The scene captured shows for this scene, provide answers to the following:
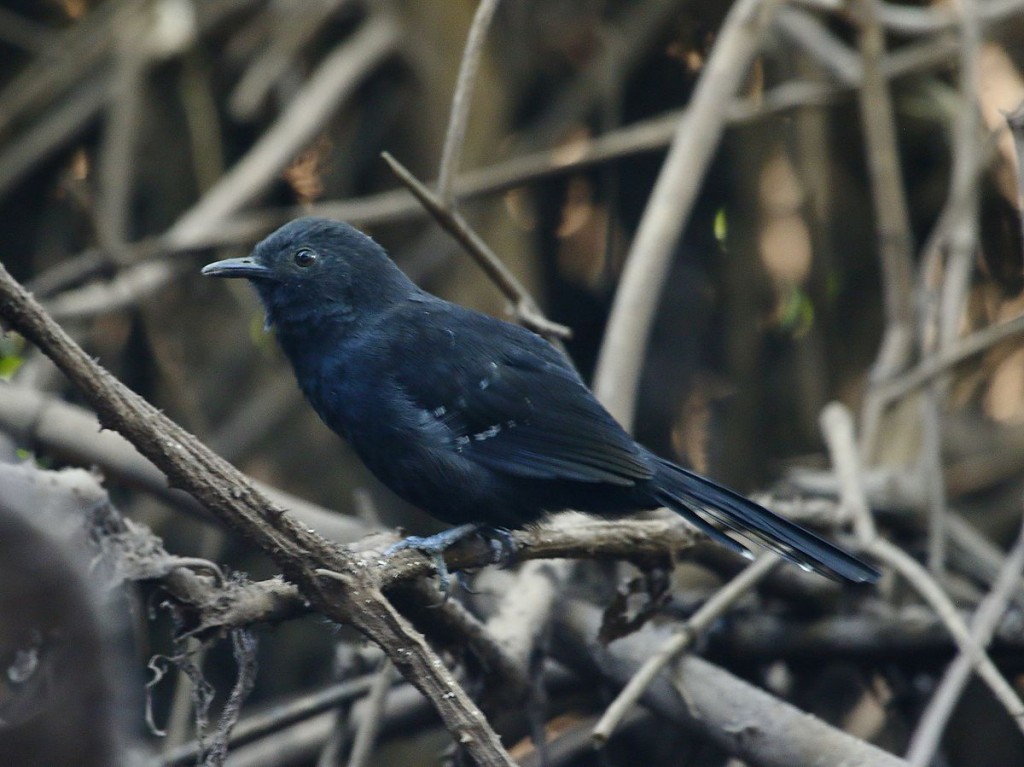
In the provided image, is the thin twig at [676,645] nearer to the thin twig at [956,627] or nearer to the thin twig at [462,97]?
the thin twig at [956,627]

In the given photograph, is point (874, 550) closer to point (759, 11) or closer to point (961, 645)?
point (961, 645)

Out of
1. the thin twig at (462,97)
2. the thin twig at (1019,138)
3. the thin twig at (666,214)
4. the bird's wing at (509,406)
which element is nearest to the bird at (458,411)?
the bird's wing at (509,406)

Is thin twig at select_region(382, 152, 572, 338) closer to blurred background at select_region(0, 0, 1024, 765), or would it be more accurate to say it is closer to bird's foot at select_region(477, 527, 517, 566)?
bird's foot at select_region(477, 527, 517, 566)

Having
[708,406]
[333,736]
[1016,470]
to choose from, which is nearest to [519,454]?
[333,736]

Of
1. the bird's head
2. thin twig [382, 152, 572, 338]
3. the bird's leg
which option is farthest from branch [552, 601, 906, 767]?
the bird's head

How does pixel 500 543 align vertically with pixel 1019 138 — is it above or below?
below

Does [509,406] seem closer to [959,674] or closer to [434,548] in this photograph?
[434,548]

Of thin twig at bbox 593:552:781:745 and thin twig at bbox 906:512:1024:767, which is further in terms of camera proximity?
thin twig at bbox 906:512:1024:767

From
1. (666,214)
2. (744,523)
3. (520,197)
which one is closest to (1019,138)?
(744,523)
